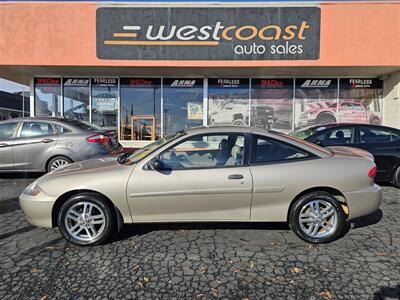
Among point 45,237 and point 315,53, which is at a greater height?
point 315,53

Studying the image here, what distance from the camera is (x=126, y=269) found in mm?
3332

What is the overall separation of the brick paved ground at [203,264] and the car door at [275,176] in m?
0.43

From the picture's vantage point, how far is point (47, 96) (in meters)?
13.5

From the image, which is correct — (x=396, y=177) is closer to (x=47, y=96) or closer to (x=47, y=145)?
(x=47, y=145)

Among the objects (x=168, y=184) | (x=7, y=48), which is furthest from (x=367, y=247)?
(x=7, y=48)

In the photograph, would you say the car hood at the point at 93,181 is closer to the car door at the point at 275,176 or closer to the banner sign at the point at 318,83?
the car door at the point at 275,176

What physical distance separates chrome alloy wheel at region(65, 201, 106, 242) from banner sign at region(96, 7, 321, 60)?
8.43m

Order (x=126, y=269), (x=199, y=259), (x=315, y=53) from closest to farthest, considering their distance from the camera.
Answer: (x=126, y=269) → (x=199, y=259) → (x=315, y=53)

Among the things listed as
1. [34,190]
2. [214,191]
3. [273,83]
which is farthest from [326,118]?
[34,190]

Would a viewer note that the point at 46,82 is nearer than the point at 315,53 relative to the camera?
No

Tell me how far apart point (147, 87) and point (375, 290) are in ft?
38.6

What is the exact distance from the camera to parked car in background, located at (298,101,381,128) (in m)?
13.2

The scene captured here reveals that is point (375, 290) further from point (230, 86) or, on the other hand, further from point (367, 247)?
point (230, 86)

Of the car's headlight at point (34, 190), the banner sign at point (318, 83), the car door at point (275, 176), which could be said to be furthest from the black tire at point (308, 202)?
the banner sign at point (318, 83)
